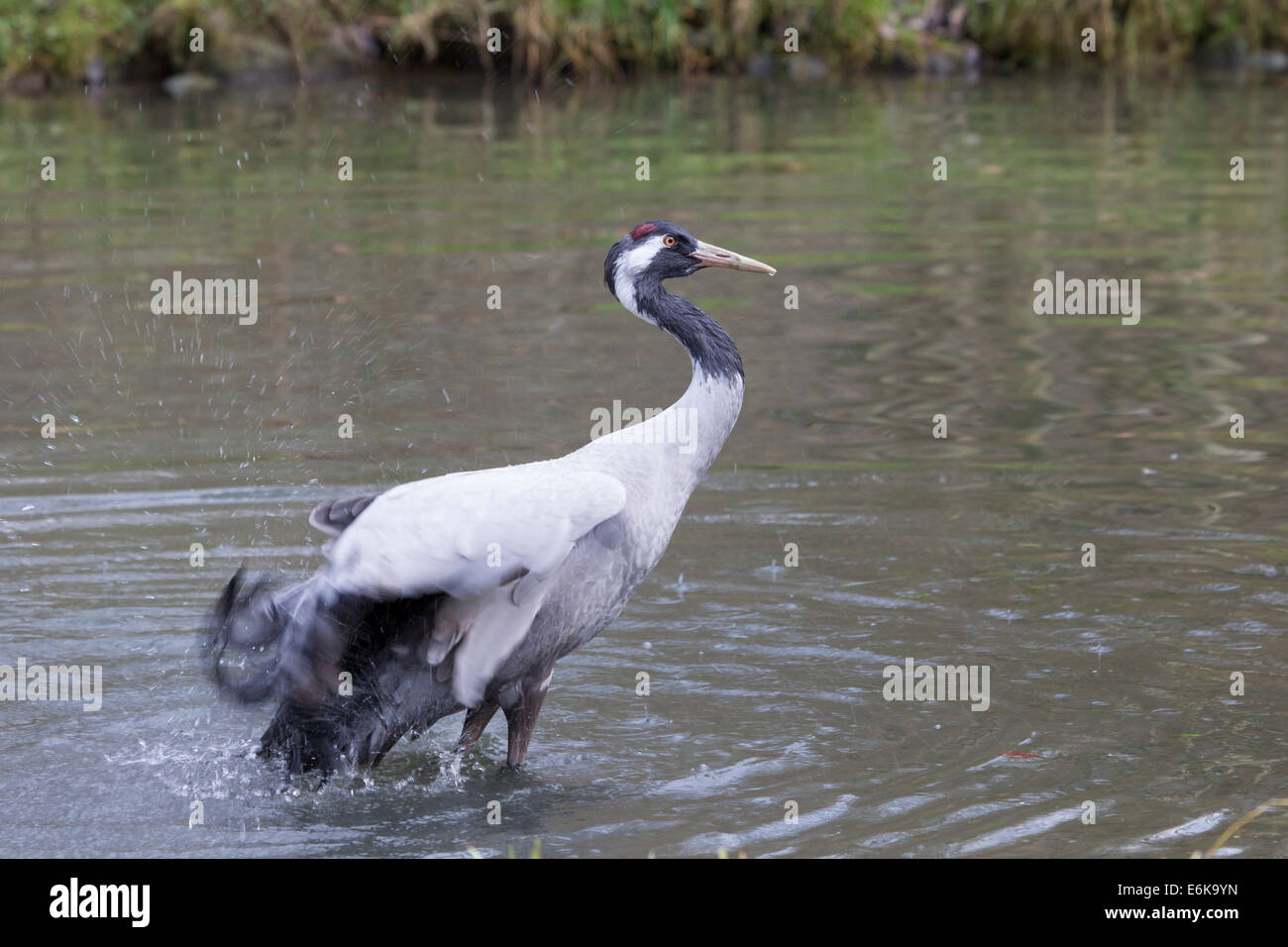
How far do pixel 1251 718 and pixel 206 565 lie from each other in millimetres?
4165

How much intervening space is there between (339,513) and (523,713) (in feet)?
3.15

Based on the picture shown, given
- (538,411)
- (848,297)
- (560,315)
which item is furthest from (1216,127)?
(538,411)

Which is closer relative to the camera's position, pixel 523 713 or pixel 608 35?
pixel 523 713

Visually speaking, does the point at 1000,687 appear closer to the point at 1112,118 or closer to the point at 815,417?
the point at 815,417

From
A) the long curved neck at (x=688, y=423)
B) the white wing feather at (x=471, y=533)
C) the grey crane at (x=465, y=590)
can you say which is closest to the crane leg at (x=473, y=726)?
the grey crane at (x=465, y=590)

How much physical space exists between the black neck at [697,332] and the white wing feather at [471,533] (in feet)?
2.27

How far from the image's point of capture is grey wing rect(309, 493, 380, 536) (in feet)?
16.0

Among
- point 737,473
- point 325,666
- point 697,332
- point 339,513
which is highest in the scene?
point 697,332

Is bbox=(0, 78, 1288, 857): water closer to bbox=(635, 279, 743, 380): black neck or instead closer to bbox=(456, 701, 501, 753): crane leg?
bbox=(456, 701, 501, 753): crane leg

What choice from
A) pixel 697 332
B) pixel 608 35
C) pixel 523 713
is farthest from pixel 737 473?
pixel 608 35

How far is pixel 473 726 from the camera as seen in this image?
5594 mm

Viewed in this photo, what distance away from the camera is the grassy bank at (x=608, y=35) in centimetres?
2325

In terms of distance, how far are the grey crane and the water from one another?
0.92ft

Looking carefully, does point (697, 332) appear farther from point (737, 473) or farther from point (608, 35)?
point (608, 35)
